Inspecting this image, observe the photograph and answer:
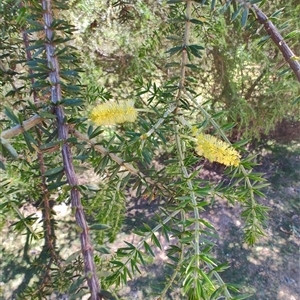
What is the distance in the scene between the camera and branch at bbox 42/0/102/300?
23cm

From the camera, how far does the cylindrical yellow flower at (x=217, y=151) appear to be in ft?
1.11

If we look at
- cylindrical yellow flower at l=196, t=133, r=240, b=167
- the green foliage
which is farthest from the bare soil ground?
cylindrical yellow flower at l=196, t=133, r=240, b=167

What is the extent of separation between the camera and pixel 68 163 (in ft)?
0.89

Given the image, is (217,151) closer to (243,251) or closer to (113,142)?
(113,142)

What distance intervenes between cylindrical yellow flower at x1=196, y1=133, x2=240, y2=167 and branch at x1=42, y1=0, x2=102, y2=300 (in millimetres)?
146

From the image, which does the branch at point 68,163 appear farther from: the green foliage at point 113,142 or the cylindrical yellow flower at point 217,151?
the cylindrical yellow flower at point 217,151

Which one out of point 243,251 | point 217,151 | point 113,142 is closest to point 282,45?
point 217,151

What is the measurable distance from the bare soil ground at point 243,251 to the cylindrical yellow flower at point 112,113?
1024 mm

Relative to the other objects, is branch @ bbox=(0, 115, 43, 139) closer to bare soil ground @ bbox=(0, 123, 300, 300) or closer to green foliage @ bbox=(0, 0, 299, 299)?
green foliage @ bbox=(0, 0, 299, 299)

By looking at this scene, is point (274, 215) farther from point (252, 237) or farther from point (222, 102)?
point (252, 237)

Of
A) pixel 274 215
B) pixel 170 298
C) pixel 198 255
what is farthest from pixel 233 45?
pixel 198 255

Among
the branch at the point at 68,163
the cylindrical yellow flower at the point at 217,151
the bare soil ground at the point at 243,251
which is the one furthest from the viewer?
the bare soil ground at the point at 243,251

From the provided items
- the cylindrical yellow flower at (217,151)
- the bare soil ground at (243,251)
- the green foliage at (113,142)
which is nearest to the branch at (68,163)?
the green foliage at (113,142)

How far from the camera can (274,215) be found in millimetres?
1704
